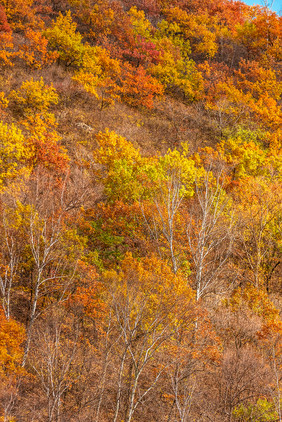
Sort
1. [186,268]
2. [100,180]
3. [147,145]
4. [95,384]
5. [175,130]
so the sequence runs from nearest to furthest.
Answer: [95,384] < [186,268] < [100,180] < [147,145] < [175,130]

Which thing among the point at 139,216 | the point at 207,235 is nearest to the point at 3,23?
the point at 139,216

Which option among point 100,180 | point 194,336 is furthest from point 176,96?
point 194,336

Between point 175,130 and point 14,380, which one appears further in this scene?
point 175,130

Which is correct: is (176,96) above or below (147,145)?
above

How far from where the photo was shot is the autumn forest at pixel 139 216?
599 inches

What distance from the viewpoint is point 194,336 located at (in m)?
14.6

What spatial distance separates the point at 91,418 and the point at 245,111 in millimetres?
38698

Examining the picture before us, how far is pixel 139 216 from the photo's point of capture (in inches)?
953

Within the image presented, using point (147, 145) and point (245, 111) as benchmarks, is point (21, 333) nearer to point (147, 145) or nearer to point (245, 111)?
point (147, 145)

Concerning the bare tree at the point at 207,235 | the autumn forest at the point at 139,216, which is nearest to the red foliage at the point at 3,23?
the autumn forest at the point at 139,216

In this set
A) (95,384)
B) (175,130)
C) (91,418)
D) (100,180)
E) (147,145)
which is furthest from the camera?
(175,130)

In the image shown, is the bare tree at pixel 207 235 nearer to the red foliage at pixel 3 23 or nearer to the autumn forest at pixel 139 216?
the autumn forest at pixel 139 216

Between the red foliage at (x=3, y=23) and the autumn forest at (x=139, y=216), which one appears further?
the red foliage at (x=3, y=23)

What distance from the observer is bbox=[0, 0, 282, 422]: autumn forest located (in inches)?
599
